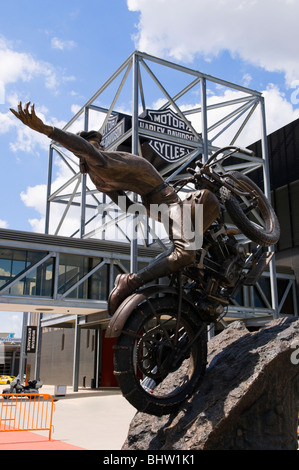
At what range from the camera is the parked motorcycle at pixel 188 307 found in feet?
16.9

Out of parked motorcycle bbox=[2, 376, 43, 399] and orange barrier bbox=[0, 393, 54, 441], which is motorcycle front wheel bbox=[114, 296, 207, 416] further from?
parked motorcycle bbox=[2, 376, 43, 399]

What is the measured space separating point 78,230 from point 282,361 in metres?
21.4

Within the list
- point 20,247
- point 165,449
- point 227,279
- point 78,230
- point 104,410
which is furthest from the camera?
point 78,230

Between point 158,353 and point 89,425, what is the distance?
7341 mm

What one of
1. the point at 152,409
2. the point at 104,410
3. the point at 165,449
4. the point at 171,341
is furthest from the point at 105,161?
the point at 104,410

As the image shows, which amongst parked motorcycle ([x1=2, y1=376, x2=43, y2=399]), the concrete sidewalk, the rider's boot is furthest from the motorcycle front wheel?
parked motorcycle ([x1=2, y1=376, x2=43, y2=399])

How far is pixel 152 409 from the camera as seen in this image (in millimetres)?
5180

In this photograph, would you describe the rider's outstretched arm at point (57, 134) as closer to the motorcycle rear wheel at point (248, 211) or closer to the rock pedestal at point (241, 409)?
the motorcycle rear wheel at point (248, 211)

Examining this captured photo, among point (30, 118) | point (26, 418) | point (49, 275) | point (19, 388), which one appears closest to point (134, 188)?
point (30, 118)

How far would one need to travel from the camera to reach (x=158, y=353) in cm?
552

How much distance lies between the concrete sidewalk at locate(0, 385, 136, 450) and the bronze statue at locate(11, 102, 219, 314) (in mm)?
3991

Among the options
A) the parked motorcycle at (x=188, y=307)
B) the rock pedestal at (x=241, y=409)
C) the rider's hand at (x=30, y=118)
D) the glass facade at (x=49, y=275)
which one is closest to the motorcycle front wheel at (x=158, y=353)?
the parked motorcycle at (x=188, y=307)

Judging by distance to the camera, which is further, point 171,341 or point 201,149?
point 201,149

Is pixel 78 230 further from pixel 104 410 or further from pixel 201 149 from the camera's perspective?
pixel 104 410
